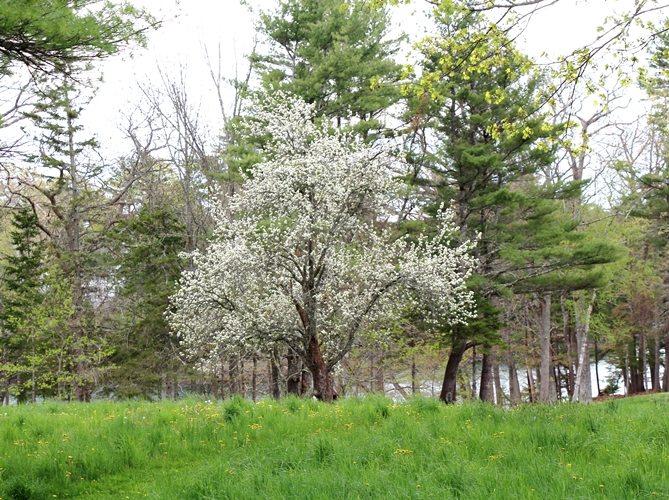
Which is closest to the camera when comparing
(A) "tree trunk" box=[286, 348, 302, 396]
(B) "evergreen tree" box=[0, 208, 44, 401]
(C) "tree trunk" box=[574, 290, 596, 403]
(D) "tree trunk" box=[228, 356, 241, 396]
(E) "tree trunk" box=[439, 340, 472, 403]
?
(A) "tree trunk" box=[286, 348, 302, 396]

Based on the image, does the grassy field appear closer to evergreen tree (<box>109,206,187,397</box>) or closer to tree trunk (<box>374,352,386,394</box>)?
evergreen tree (<box>109,206,187,397</box>)

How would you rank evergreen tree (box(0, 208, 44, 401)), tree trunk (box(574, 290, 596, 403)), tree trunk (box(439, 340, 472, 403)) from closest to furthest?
tree trunk (box(439, 340, 472, 403)), evergreen tree (box(0, 208, 44, 401)), tree trunk (box(574, 290, 596, 403))

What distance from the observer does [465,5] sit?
6.24 meters

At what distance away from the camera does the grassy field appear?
12.1ft

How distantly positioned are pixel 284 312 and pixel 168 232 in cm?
979

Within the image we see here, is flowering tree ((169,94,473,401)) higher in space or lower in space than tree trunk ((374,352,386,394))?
higher

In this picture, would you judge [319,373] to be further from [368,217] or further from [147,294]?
[147,294]

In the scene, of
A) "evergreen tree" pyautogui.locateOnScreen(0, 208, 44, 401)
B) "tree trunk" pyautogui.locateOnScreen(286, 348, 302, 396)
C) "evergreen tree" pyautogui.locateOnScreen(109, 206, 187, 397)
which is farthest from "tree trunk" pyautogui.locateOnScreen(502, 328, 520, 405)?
"evergreen tree" pyautogui.locateOnScreen(0, 208, 44, 401)

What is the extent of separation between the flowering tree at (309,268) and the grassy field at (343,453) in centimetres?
434

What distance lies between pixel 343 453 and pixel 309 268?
696 cm

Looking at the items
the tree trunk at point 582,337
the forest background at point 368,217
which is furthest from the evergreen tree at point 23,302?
the tree trunk at point 582,337

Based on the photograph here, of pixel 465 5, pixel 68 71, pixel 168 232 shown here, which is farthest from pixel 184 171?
pixel 465 5

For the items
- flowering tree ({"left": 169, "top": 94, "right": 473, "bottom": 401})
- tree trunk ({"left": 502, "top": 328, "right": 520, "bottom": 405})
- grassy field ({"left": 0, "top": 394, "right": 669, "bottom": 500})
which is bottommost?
tree trunk ({"left": 502, "top": 328, "right": 520, "bottom": 405})

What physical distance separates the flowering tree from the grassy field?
4.34 m
